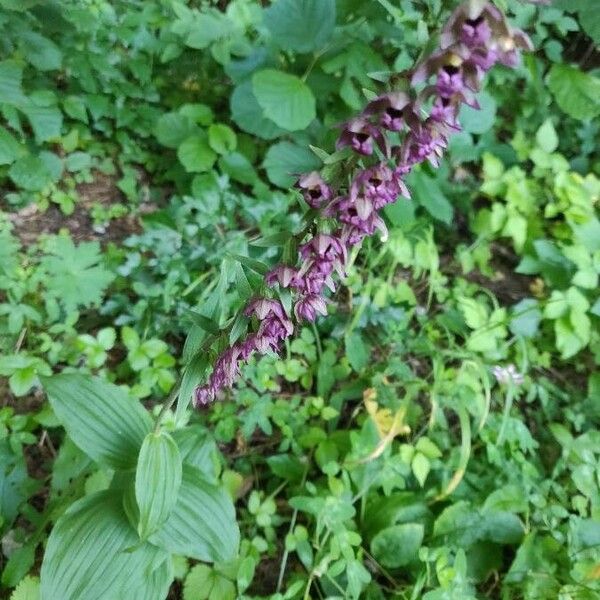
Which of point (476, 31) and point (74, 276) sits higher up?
point (476, 31)

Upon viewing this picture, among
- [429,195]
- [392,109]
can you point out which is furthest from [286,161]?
[392,109]

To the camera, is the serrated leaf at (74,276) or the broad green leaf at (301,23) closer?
the serrated leaf at (74,276)

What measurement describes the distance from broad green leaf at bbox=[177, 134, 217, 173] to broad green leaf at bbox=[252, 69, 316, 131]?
392 mm

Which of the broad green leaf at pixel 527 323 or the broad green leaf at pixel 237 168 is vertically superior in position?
the broad green leaf at pixel 237 168

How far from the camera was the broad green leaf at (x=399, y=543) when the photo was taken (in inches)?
91.7

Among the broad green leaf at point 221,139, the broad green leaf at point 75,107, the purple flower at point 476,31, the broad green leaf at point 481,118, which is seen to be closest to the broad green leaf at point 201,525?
the purple flower at point 476,31

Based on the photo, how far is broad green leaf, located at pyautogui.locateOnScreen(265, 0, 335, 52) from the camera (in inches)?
108

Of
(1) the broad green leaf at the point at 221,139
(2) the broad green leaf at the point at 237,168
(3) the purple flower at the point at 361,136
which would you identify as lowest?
(2) the broad green leaf at the point at 237,168

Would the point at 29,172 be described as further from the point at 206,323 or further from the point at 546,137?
the point at 546,137

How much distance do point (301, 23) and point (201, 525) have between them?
2.10m

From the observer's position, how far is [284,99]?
2807 mm

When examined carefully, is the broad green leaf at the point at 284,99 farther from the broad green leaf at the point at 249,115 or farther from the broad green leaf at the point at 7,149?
the broad green leaf at the point at 7,149

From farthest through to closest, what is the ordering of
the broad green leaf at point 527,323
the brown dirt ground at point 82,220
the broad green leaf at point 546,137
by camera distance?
1. the broad green leaf at point 546,137
2. the broad green leaf at point 527,323
3. the brown dirt ground at point 82,220

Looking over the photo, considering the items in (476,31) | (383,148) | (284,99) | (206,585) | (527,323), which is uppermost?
(476,31)
